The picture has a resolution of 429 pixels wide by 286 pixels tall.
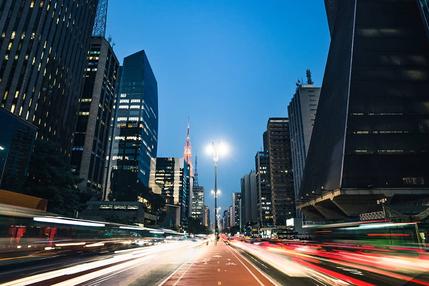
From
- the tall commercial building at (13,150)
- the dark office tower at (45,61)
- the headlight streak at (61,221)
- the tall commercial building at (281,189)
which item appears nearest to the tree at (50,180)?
the tall commercial building at (13,150)

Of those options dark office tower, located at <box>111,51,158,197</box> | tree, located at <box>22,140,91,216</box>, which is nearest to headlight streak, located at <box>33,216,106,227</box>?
tree, located at <box>22,140,91,216</box>

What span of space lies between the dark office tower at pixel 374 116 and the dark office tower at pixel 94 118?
78.6m

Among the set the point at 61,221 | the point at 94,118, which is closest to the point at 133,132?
the point at 94,118

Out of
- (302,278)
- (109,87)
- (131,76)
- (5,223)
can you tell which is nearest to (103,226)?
(5,223)

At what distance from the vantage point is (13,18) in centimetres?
7056

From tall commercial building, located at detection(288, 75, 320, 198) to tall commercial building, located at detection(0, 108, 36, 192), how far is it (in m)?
128

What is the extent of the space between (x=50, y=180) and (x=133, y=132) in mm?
124997

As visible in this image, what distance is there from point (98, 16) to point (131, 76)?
175 feet

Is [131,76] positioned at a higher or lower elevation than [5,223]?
higher

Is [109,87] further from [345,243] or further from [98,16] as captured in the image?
[345,243]

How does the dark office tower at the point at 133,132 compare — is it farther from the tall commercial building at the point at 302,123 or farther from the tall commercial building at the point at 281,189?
the tall commercial building at the point at 302,123

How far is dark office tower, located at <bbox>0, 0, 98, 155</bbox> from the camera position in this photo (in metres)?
69.6

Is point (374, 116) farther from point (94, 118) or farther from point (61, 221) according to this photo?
point (94, 118)

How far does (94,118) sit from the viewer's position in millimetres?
116188
